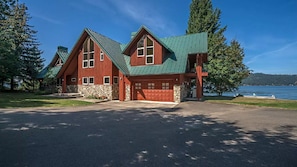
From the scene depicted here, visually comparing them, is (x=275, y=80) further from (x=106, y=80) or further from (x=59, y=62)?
(x=59, y=62)

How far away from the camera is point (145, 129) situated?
714cm

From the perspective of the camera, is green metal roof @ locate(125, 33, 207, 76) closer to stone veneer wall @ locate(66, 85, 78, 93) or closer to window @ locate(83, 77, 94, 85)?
window @ locate(83, 77, 94, 85)

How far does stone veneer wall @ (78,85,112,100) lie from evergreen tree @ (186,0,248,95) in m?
16.0

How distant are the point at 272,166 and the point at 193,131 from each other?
3143 millimetres

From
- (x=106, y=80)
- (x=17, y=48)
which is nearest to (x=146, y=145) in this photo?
(x=106, y=80)

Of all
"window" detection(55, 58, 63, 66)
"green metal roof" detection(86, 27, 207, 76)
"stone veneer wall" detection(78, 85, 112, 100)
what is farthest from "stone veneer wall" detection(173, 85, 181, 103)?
"window" detection(55, 58, 63, 66)

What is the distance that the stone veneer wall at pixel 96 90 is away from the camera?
19.8m

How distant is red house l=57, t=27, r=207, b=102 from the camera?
17.7 metres

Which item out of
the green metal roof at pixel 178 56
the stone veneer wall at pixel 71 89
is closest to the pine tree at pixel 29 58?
the stone veneer wall at pixel 71 89

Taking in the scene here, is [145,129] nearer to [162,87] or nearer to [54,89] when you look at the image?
[162,87]

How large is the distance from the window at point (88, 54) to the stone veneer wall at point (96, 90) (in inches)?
108

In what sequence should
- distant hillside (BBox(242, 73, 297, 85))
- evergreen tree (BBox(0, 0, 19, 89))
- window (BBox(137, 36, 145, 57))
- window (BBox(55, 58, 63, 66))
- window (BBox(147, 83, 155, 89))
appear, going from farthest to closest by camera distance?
distant hillside (BBox(242, 73, 297, 85))
window (BBox(55, 58, 63, 66))
window (BBox(137, 36, 145, 57))
window (BBox(147, 83, 155, 89))
evergreen tree (BBox(0, 0, 19, 89))

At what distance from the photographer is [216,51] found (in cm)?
2817

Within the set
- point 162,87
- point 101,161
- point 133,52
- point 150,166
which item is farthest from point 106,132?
point 133,52
